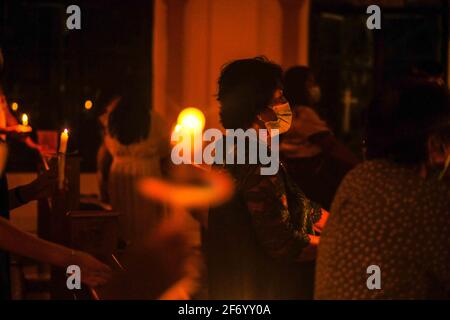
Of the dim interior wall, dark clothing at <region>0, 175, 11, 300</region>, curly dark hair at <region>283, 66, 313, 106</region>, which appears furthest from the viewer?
the dim interior wall

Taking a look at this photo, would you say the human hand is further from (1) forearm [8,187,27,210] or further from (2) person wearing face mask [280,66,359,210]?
(2) person wearing face mask [280,66,359,210]

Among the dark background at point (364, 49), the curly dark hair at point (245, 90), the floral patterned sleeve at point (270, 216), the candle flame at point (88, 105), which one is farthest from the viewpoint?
the dark background at point (364, 49)

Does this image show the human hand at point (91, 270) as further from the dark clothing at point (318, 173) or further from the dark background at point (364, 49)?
the dark background at point (364, 49)

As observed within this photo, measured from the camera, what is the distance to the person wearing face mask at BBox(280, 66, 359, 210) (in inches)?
226

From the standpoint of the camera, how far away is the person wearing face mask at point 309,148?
5746 millimetres

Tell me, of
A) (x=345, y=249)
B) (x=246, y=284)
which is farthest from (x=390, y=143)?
(x=246, y=284)

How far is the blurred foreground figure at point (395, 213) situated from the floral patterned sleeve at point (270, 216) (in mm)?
→ 496

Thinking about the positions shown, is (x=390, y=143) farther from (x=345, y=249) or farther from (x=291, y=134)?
(x=291, y=134)

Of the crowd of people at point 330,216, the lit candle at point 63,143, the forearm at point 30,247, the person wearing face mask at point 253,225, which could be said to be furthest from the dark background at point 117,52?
the forearm at point 30,247

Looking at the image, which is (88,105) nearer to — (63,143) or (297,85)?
(297,85)

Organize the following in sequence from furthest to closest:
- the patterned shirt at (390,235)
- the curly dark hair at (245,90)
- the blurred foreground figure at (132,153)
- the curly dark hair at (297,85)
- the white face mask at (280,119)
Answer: the blurred foreground figure at (132,153) → the curly dark hair at (297,85) → the white face mask at (280,119) → the curly dark hair at (245,90) → the patterned shirt at (390,235)

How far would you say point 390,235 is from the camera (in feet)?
7.73

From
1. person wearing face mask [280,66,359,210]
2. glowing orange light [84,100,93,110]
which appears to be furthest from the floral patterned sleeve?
glowing orange light [84,100,93,110]
